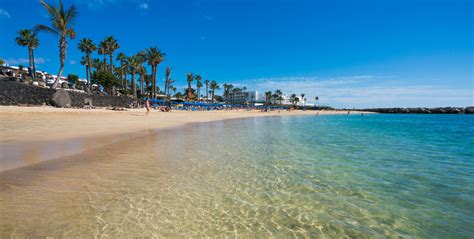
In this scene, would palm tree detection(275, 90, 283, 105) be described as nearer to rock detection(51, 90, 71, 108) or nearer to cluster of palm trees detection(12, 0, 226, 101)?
cluster of palm trees detection(12, 0, 226, 101)

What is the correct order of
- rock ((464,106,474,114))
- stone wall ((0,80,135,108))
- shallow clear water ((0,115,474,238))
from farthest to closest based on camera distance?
rock ((464,106,474,114)), stone wall ((0,80,135,108)), shallow clear water ((0,115,474,238))

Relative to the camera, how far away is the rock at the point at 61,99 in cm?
2339

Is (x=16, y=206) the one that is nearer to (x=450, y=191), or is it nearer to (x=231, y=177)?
(x=231, y=177)

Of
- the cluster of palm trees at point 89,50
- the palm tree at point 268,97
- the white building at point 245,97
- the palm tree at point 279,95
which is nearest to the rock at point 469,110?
the palm tree at point 279,95

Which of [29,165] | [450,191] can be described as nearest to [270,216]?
[450,191]

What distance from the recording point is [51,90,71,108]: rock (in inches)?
921

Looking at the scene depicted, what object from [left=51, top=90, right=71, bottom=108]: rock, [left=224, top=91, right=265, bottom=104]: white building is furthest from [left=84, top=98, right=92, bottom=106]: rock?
[left=224, top=91, right=265, bottom=104]: white building

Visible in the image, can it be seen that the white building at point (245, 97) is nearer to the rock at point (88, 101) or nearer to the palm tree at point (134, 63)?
the palm tree at point (134, 63)

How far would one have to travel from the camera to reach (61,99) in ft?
78.7

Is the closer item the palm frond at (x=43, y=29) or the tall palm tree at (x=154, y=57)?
the palm frond at (x=43, y=29)

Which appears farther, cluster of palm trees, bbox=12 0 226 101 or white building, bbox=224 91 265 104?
white building, bbox=224 91 265 104

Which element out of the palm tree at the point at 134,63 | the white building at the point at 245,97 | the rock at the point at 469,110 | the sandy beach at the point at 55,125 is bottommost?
the sandy beach at the point at 55,125

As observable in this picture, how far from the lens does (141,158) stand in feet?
21.7

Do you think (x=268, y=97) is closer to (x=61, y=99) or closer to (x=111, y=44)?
(x=111, y=44)
